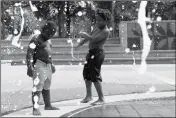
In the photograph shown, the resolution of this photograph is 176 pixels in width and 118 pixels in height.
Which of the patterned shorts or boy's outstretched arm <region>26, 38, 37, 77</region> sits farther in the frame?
the patterned shorts

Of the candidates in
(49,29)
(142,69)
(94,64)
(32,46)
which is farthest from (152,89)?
(142,69)

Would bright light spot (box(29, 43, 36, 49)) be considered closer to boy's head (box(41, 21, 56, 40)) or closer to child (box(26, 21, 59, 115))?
child (box(26, 21, 59, 115))

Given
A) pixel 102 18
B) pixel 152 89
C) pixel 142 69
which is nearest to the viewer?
pixel 102 18

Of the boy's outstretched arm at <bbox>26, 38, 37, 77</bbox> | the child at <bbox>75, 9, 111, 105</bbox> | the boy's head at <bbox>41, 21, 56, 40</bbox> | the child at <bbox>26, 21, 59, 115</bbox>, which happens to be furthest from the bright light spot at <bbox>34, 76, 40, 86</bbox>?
the child at <bbox>75, 9, 111, 105</bbox>

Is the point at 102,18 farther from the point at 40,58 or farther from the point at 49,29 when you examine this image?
the point at 40,58

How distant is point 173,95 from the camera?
7504 millimetres

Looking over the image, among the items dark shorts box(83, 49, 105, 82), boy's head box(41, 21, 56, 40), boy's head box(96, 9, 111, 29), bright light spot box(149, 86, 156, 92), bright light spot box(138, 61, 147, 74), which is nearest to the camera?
boy's head box(41, 21, 56, 40)

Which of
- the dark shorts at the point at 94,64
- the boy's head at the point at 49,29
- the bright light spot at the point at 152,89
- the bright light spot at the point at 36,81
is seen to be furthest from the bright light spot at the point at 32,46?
the bright light spot at the point at 152,89

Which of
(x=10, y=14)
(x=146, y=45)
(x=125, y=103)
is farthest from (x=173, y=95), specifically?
(x=10, y=14)

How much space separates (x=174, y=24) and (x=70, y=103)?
15.2 m

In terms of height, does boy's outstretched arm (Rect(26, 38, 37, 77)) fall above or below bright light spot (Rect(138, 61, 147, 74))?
above

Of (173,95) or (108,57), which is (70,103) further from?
(108,57)

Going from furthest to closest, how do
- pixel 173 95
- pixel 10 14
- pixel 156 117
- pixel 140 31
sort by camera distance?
1. pixel 10 14
2. pixel 140 31
3. pixel 173 95
4. pixel 156 117

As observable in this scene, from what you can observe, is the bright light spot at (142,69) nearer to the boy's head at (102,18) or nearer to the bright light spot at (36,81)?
the boy's head at (102,18)
